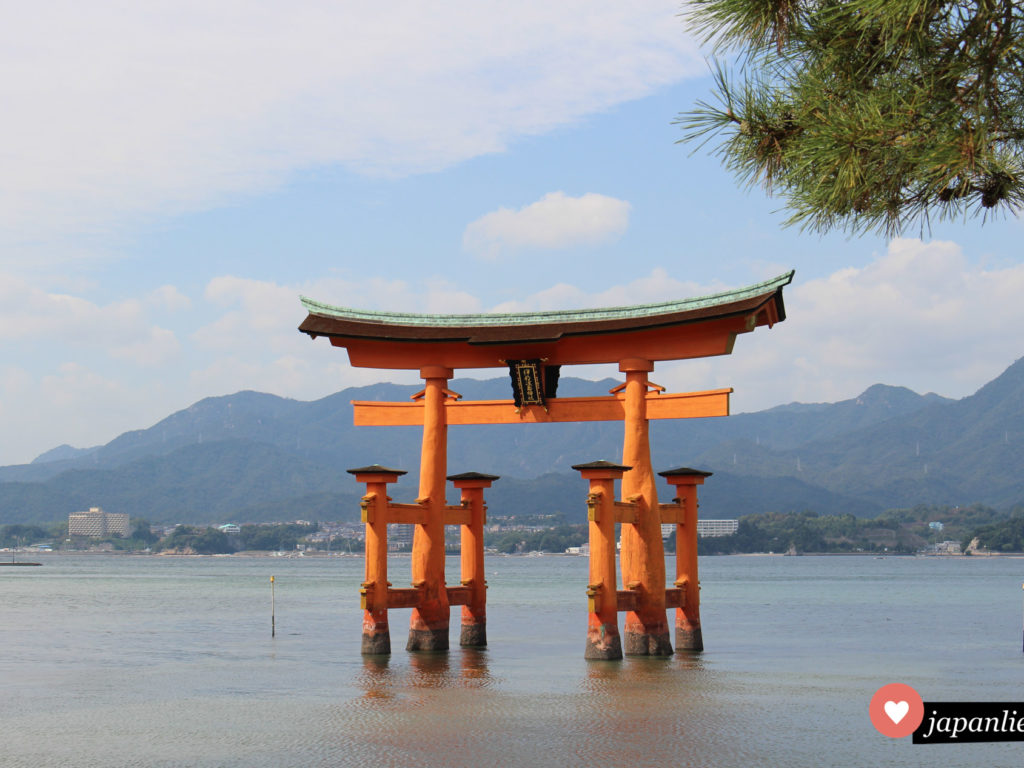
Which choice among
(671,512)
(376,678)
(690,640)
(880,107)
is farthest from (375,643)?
(880,107)

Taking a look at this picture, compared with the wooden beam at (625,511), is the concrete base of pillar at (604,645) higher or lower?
lower

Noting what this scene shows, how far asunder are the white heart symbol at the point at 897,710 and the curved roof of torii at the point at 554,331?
8.17m

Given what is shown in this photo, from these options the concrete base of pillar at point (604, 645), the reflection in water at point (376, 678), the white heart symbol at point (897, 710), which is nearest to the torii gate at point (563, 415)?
the concrete base of pillar at point (604, 645)

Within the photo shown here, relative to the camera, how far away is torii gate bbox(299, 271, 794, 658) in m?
23.1

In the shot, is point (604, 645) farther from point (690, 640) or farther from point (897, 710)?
point (897, 710)

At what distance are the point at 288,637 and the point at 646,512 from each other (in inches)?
768

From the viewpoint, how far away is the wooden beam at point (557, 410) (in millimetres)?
23656

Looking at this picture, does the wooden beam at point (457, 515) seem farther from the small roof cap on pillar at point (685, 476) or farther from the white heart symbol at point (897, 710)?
the white heart symbol at point (897, 710)

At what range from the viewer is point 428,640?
1006 inches

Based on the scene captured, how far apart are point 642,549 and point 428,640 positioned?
5379mm

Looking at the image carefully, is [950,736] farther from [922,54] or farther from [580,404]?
[580,404]

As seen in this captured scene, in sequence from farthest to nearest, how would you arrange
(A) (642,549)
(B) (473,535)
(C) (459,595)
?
(B) (473,535), (C) (459,595), (A) (642,549)

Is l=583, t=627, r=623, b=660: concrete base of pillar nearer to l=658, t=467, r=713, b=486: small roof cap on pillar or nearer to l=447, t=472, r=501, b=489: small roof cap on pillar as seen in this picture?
l=658, t=467, r=713, b=486: small roof cap on pillar

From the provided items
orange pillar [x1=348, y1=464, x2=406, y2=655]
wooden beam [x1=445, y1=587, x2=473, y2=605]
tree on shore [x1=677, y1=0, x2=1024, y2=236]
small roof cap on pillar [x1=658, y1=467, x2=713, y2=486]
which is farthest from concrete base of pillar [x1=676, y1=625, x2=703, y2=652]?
tree on shore [x1=677, y1=0, x2=1024, y2=236]
